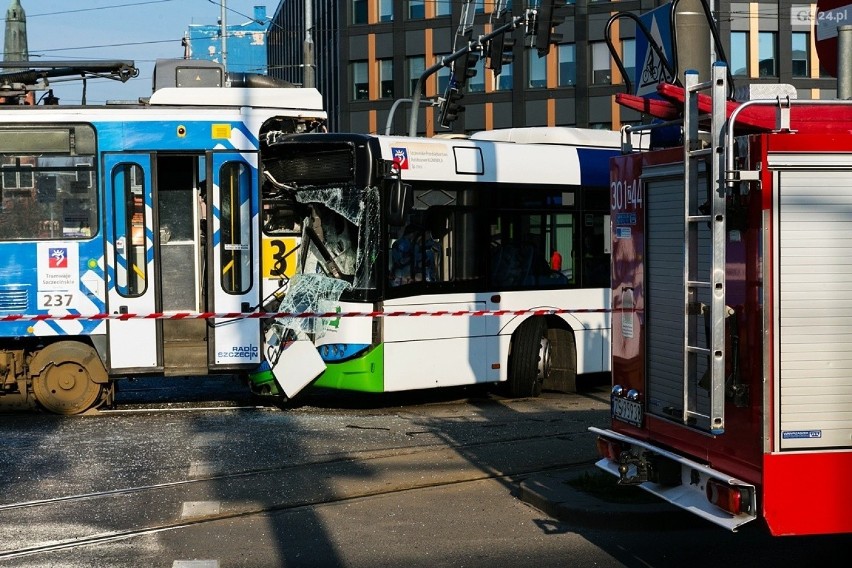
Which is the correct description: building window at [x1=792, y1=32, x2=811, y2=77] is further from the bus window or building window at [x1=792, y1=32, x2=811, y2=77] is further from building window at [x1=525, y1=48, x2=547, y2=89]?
the bus window

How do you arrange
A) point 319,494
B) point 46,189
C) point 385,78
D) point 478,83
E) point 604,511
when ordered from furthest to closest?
point 385,78 < point 478,83 < point 46,189 < point 319,494 < point 604,511

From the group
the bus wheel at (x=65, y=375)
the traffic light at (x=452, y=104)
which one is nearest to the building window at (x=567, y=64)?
the traffic light at (x=452, y=104)

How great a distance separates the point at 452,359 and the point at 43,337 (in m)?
4.41

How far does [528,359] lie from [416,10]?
49.2 metres

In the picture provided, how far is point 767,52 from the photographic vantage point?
183 ft

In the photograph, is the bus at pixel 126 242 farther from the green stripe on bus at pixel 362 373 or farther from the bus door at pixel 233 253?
the green stripe on bus at pixel 362 373

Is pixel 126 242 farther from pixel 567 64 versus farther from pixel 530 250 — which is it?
pixel 567 64

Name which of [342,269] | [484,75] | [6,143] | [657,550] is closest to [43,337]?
[6,143]

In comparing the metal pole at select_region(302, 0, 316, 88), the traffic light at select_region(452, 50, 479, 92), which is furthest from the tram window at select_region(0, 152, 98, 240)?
the metal pole at select_region(302, 0, 316, 88)

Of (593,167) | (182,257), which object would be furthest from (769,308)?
(593,167)

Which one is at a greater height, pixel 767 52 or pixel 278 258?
pixel 767 52

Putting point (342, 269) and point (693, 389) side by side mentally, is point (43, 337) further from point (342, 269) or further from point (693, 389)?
point (693, 389)

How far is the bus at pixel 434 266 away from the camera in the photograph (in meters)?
13.3

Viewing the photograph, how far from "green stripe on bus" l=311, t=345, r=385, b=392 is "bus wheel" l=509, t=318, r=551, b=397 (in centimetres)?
195
